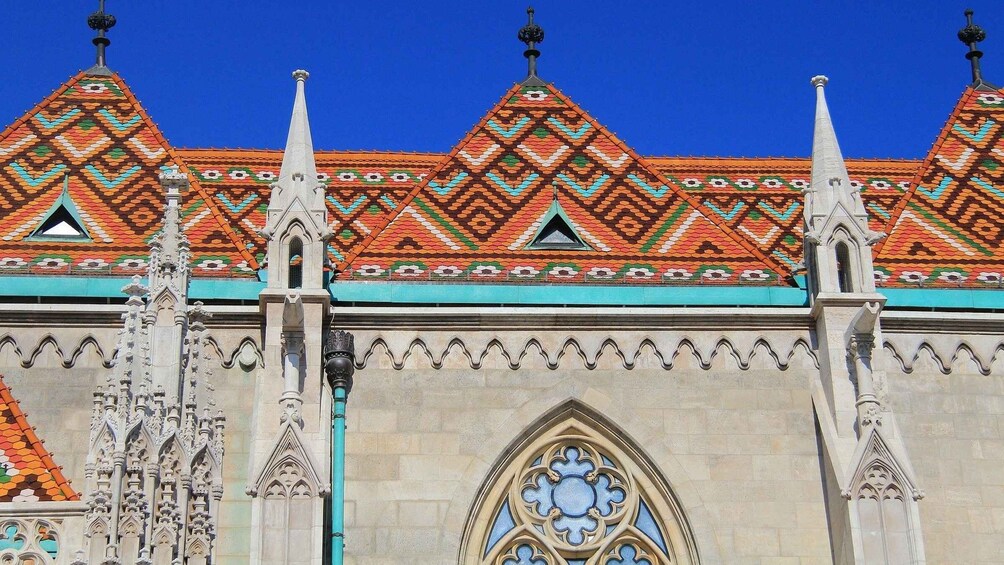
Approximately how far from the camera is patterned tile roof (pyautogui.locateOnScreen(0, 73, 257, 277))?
14.2 m

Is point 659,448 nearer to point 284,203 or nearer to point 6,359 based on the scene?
point 284,203

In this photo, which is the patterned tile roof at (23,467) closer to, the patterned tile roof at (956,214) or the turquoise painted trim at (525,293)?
the turquoise painted trim at (525,293)

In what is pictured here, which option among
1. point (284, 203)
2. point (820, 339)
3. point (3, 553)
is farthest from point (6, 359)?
point (820, 339)

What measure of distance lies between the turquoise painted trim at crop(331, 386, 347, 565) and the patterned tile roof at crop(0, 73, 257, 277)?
169 centimetres

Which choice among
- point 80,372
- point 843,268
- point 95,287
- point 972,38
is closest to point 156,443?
point 80,372

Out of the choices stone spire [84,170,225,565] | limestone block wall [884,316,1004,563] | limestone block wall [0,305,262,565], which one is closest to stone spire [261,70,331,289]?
limestone block wall [0,305,262,565]

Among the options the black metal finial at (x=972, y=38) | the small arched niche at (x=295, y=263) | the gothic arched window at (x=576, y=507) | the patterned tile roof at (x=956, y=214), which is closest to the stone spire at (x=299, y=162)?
the small arched niche at (x=295, y=263)

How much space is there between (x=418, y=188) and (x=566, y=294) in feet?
6.87

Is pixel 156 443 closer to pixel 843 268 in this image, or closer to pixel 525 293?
Answer: pixel 525 293

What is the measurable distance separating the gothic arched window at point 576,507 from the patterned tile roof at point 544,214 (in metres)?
1.50

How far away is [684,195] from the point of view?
1567cm

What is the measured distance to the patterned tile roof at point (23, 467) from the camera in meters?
10.1

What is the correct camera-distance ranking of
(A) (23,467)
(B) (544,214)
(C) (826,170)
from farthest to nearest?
(B) (544,214) → (C) (826,170) → (A) (23,467)

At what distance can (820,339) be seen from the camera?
533 inches
